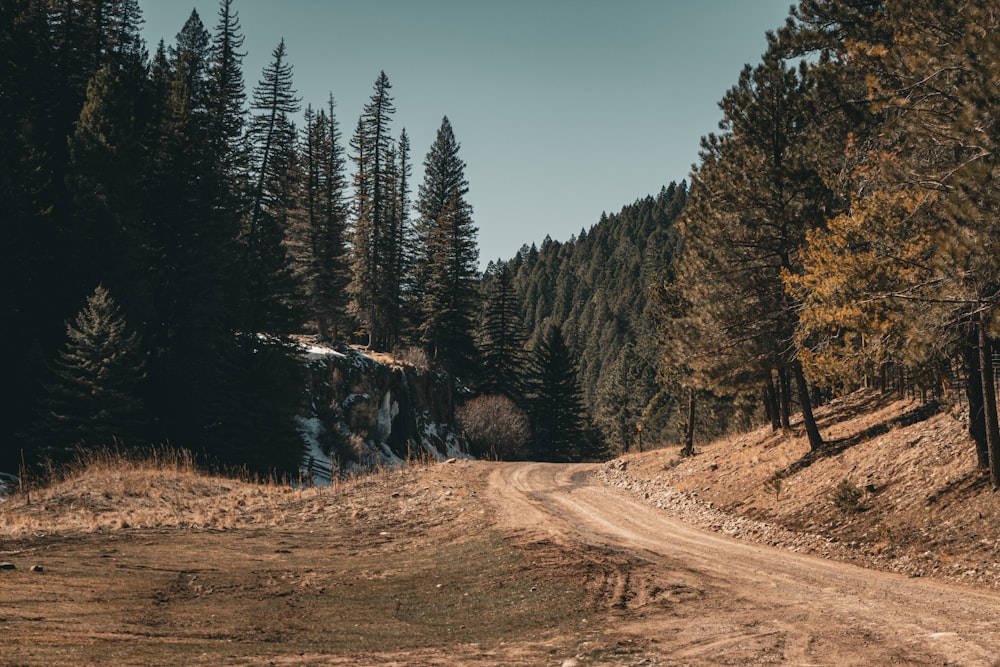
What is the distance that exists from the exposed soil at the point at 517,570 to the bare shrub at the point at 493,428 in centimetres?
3538

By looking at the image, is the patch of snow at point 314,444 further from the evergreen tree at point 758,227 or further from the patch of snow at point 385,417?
the evergreen tree at point 758,227

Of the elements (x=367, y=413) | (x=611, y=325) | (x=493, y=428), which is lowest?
(x=493, y=428)

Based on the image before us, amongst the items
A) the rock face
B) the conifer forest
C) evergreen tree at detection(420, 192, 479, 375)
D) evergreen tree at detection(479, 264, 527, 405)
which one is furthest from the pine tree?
evergreen tree at detection(479, 264, 527, 405)

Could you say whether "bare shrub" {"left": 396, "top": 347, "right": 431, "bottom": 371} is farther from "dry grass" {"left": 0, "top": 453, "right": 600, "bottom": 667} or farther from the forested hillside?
"dry grass" {"left": 0, "top": 453, "right": 600, "bottom": 667}

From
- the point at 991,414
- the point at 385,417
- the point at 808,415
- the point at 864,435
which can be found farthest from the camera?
the point at 385,417

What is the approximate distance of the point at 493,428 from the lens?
56438mm

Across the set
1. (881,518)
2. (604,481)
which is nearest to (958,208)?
(881,518)

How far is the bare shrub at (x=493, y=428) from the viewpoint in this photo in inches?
2224

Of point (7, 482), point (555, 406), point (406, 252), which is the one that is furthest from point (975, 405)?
point (406, 252)

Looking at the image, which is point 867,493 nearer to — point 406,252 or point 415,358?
point 415,358

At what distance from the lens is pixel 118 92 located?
30.9 meters

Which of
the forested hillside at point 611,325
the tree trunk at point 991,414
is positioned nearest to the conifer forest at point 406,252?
the tree trunk at point 991,414

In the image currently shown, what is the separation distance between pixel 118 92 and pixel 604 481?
2933 cm

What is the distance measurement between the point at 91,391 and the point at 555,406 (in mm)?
44200
